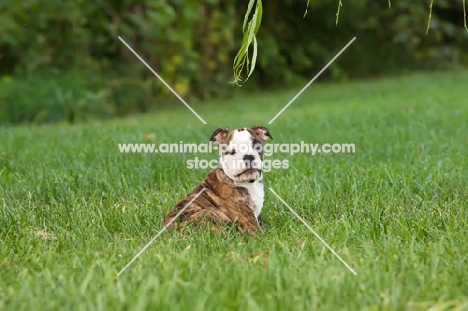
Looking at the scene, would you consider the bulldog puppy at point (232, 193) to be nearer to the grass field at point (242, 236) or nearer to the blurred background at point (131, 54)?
the grass field at point (242, 236)

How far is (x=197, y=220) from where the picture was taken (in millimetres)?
3783

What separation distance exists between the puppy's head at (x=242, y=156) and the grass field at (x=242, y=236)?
0.33 meters

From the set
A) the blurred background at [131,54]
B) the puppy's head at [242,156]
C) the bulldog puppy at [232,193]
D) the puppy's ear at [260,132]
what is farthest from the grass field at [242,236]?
the blurred background at [131,54]

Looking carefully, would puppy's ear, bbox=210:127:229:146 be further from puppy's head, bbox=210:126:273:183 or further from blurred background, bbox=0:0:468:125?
blurred background, bbox=0:0:468:125

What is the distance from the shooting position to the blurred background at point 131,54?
10773mm

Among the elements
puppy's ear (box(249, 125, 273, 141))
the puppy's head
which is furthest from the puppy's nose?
puppy's ear (box(249, 125, 273, 141))

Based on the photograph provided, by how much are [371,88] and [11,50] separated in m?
6.89

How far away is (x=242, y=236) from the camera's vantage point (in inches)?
147

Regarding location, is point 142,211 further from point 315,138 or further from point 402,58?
point 402,58

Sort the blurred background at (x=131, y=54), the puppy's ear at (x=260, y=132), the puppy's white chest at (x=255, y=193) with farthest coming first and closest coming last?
the blurred background at (x=131, y=54), the puppy's ear at (x=260, y=132), the puppy's white chest at (x=255, y=193)

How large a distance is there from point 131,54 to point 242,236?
8928 mm

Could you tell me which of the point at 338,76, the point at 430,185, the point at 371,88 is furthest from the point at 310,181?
the point at 338,76

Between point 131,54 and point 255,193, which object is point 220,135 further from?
point 131,54

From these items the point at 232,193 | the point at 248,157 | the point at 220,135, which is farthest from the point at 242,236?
the point at 220,135
